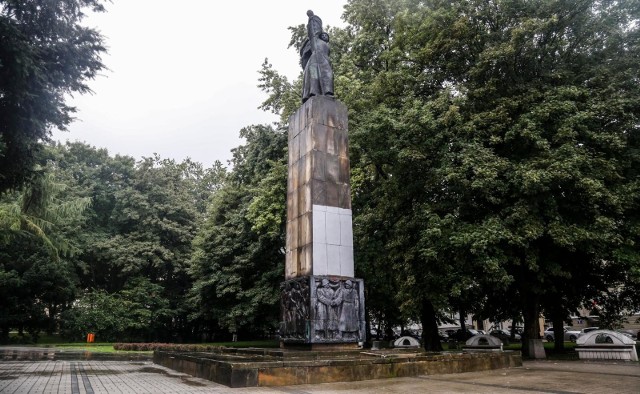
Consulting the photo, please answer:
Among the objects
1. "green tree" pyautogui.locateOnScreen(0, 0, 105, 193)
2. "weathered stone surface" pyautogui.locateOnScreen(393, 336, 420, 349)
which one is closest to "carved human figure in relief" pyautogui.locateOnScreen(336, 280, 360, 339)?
"green tree" pyautogui.locateOnScreen(0, 0, 105, 193)

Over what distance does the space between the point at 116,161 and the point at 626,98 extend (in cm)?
3552

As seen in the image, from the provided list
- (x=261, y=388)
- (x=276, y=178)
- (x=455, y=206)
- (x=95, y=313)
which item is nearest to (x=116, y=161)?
(x=95, y=313)

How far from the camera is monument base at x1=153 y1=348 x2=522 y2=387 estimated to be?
852cm

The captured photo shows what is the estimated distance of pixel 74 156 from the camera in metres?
39.0

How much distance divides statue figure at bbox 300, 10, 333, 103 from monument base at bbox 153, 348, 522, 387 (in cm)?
722

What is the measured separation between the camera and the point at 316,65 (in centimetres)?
1388

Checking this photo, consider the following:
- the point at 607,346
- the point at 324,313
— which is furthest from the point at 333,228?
the point at 607,346

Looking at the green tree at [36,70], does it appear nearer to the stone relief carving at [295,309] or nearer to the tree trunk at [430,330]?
the stone relief carving at [295,309]

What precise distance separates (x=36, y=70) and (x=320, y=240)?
7166 mm

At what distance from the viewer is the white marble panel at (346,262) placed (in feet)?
39.9

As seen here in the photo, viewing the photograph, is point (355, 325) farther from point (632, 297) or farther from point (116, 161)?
point (116, 161)

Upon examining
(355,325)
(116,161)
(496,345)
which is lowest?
(496,345)

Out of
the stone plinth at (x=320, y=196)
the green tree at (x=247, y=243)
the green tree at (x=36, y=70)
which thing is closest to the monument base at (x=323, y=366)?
the stone plinth at (x=320, y=196)

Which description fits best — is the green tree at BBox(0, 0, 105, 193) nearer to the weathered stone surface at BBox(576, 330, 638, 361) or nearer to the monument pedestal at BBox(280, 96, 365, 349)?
the monument pedestal at BBox(280, 96, 365, 349)
